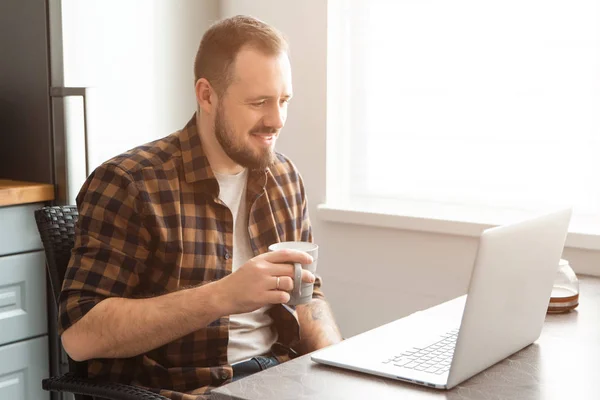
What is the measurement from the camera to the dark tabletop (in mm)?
1207

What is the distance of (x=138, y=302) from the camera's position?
1.59m

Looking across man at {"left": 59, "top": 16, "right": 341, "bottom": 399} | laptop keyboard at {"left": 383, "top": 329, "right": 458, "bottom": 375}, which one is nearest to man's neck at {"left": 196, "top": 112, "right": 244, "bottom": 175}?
man at {"left": 59, "top": 16, "right": 341, "bottom": 399}

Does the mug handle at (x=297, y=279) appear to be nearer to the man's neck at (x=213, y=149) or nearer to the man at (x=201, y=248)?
the man at (x=201, y=248)

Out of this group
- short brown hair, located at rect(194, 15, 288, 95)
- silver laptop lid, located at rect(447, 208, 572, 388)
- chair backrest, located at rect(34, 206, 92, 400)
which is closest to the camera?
silver laptop lid, located at rect(447, 208, 572, 388)

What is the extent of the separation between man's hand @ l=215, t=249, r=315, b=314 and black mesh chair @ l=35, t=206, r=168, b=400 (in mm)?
297

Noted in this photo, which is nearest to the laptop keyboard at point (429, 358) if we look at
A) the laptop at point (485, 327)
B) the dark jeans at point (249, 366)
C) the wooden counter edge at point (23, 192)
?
the laptop at point (485, 327)

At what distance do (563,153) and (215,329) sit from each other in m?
1.29

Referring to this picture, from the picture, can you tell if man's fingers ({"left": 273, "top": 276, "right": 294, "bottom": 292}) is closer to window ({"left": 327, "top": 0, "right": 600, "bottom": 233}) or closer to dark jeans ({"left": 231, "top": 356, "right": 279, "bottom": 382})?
dark jeans ({"left": 231, "top": 356, "right": 279, "bottom": 382})

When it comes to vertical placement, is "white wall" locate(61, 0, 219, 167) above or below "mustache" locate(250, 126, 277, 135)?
above

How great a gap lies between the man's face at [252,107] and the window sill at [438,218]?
957 millimetres

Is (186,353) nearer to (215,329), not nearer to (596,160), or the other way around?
(215,329)

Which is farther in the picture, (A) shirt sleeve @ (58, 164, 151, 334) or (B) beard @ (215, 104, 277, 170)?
(B) beard @ (215, 104, 277, 170)

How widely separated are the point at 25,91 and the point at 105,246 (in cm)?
119

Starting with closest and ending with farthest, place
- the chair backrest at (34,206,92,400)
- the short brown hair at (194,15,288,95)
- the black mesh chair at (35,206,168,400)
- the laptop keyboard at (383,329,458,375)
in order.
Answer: the laptop keyboard at (383,329,458,375)
the black mesh chair at (35,206,168,400)
the chair backrest at (34,206,92,400)
the short brown hair at (194,15,288,95)
